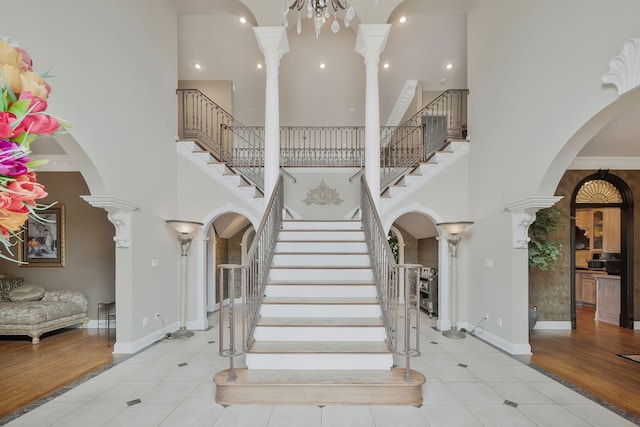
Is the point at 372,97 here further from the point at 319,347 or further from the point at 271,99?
the point at 319,347

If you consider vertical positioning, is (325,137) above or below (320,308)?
above

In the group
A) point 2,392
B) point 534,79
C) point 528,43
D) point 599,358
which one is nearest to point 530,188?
point 534,79

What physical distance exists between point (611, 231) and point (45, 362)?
39.1ft

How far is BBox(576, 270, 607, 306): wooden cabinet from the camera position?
8.12 meters

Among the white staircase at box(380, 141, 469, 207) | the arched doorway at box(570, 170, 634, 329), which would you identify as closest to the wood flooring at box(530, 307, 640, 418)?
the arched doorway at box(570, 170, 634, 329)

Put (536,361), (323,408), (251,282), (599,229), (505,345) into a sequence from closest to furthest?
(323,408)
(251,282)
(536,361)
(505,345)
(599,229)

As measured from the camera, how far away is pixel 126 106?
4902mm

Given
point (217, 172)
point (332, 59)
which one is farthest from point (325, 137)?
point (217, 172)

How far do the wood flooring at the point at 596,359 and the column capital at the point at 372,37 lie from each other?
540 centimetres

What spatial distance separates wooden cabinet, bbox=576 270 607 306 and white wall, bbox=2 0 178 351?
31.8ft

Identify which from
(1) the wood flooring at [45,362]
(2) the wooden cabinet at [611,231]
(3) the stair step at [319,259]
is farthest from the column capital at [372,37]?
(2) the wooden cabinet at [611,231]

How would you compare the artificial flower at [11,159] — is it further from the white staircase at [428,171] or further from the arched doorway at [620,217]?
the arched doorway at [620,217]

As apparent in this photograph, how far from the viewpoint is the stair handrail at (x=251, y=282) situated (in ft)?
10.9

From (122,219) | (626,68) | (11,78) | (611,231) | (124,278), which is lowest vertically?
(124,278)
